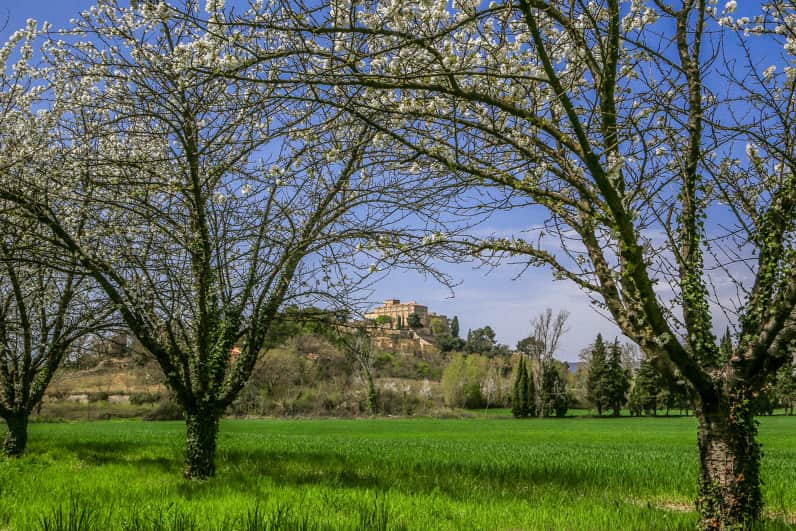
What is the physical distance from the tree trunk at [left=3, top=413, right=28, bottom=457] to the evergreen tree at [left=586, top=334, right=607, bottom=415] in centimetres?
6086

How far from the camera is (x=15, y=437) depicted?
38.5ft

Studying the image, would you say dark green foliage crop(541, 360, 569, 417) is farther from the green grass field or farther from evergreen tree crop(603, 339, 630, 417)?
the green grass field

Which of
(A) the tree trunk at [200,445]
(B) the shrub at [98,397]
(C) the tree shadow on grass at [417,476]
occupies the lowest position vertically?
(B) the shrub at [98,397]

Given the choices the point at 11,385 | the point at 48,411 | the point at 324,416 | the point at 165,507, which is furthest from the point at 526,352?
the point at 165,507

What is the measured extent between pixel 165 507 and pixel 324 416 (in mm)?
51061

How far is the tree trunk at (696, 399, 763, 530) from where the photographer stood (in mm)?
4832

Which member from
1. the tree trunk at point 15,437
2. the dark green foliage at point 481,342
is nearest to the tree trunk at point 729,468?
the tree trunk at point 15,437

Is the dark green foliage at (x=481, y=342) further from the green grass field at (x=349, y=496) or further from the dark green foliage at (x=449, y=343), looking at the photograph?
the green grass field at (x=349, y=496)

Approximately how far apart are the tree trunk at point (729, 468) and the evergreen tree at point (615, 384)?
205 ft

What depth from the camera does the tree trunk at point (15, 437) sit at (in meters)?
11.6

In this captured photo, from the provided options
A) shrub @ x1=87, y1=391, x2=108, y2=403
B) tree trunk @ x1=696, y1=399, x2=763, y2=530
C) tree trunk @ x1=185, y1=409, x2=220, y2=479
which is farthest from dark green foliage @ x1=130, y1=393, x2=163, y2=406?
tree trunk @ x1=696, y1=399, x2=763, y2=530

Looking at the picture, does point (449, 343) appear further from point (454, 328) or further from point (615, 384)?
point (615, 384)

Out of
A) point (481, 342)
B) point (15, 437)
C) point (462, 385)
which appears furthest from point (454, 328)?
point (15, 437)

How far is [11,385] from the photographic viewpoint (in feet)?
38.6
